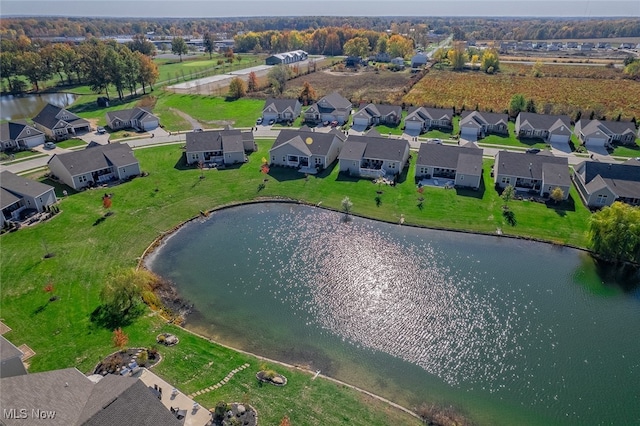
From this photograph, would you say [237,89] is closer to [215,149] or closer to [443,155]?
[215,149]

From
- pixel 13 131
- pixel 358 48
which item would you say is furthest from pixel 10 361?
pixel 358 48

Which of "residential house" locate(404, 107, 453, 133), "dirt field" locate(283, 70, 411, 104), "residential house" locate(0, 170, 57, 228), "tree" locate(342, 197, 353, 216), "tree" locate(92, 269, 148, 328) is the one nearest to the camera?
"tree" locate(92, 269, 148, 328)

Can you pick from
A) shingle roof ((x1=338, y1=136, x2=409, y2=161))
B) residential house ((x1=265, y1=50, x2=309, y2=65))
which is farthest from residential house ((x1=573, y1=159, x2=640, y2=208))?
residential house ((x1=265, y1=50, x2=309, y2=65))

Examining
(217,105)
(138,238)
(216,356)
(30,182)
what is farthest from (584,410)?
(217,105)

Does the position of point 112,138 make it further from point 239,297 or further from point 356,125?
point 239,297

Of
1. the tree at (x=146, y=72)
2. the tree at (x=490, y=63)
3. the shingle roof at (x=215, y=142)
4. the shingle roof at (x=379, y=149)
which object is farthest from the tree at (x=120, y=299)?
the tree at (x=490, y=63)

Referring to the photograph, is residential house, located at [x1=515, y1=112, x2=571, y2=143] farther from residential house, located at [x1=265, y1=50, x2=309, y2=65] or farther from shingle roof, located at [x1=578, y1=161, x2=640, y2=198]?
residential house, located at [x1=265, y1=50, x2=309, y2=65]

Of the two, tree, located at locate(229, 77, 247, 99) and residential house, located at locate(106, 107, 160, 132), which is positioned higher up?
tree, located at locate(229, 77, 247, 99)
